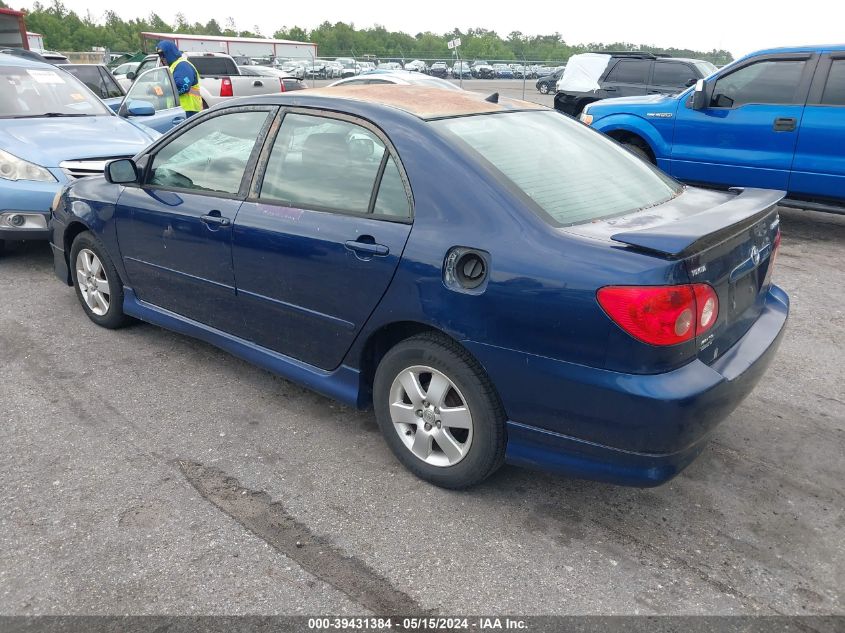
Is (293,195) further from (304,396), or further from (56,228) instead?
(56,228)

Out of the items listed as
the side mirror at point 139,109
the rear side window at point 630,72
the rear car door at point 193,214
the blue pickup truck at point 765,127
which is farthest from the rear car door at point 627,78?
the rear car door at point 193,214

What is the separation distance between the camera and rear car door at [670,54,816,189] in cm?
734

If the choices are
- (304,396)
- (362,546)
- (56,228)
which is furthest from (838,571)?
(56,228)

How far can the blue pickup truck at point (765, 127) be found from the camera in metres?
7.09

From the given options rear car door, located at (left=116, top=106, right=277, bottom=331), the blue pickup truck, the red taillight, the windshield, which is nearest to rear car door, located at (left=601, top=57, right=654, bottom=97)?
the blue pickup truck

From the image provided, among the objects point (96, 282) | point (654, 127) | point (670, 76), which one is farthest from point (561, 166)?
point (670, 76)

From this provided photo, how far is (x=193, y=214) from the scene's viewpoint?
384cm

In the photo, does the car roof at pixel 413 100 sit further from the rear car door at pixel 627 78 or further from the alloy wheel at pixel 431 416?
the rear car door at pixel 627 78

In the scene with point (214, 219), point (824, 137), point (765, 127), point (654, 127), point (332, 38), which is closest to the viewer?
point (214, 219)

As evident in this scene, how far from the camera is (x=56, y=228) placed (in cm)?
501

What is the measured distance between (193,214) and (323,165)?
35.4 inches

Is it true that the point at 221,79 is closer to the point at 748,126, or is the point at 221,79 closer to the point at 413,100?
the point at 748,126

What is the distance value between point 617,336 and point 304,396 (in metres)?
2.08

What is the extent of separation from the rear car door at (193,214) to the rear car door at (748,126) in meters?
5.83
